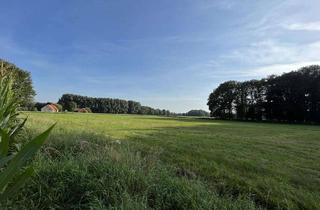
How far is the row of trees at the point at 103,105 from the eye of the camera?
93.0 m

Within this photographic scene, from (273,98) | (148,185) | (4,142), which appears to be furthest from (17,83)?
(273,98)

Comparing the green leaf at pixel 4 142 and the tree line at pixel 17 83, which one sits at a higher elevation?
the tree line at pixel 17 83

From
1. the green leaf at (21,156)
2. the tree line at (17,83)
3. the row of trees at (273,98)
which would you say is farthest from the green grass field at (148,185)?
the row of trees at (273,98)

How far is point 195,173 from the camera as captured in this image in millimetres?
5652

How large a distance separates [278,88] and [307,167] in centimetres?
5428

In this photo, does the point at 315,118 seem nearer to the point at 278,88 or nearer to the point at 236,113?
the point at 278,88

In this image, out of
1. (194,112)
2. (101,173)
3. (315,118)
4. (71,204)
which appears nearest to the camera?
(71,204)

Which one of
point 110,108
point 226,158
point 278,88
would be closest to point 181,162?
point 226,158

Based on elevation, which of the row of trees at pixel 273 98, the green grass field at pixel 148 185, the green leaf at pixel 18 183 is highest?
the row of trees at pixel 273 98

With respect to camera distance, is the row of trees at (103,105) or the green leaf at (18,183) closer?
the green leaf at (18,183)

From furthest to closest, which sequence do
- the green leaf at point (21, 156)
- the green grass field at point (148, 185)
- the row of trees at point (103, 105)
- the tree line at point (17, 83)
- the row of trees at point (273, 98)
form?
1. the row of trees at point (103, 105)
2. the row of trees at point (273, 98)
3. the tree line at point (17, 83)
4. the green grass field at point (148, 185)
5. the green leaf at point (21, 156)

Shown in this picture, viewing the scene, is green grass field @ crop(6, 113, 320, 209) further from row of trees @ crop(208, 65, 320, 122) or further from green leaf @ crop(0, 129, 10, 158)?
row of trees @ crop(208, 65, 320, 122)

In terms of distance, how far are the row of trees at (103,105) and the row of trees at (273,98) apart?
42193mm

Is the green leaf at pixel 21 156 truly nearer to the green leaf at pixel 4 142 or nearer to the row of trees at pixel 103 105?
the green leaf at pixel 4 142
